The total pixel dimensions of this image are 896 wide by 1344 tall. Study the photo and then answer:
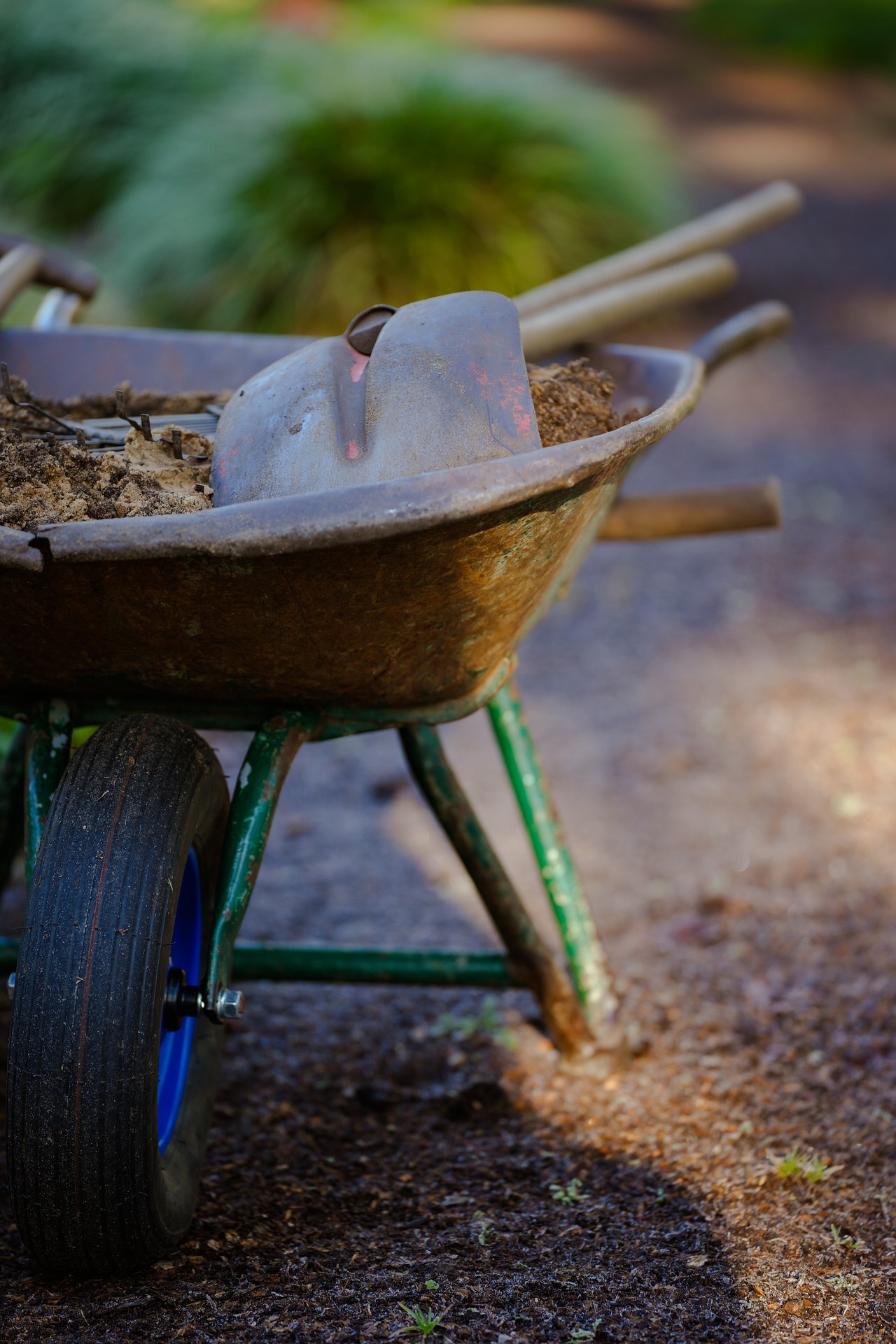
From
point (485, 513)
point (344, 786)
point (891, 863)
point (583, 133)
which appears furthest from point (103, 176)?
point (485, 513)

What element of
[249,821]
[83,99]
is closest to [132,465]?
[249,821]

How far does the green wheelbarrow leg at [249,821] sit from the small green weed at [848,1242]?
80 cm

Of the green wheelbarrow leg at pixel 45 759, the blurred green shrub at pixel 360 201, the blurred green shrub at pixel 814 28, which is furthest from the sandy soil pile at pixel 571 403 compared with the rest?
the blurred green shrub at pixel 814 28

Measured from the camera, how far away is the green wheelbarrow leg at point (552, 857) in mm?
1867

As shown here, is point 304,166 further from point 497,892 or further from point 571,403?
point 497,892

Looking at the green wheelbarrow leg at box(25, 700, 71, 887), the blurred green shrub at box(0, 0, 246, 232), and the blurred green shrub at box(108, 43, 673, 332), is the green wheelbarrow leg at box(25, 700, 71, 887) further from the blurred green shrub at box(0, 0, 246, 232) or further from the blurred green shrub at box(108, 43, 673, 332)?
the blurred green shrub at box(0, 0, 246, 232)

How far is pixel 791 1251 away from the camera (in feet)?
4.64

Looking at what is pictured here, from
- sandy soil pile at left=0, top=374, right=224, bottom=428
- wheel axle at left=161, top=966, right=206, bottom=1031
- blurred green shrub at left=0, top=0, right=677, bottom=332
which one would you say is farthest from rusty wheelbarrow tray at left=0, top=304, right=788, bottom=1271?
blurred green shrub at left=0, top=0, right=677, bottom=332

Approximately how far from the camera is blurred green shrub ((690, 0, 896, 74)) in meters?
13.8

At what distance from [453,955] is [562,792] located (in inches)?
50.2

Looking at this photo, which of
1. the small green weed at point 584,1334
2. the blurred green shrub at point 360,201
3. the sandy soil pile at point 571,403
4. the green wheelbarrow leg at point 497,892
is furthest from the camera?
the blurred green shrub at point 360,201

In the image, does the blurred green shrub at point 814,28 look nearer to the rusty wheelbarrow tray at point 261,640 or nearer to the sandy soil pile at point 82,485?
the rusty wheelbarrow tray at point 261,640

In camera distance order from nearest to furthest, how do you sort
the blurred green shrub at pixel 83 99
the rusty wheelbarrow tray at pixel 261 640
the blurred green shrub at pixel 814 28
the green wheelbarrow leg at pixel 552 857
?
1. the rusty wheelbarrow tray at pixel 261 640
2. the green wheelbarrow leg at pixel 552 857
3. the blurred green shrub at pixel 83 99
4. the blurred green shrub at pixel 814 28

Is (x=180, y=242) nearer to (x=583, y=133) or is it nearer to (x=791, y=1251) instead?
(x=583, y=133)
